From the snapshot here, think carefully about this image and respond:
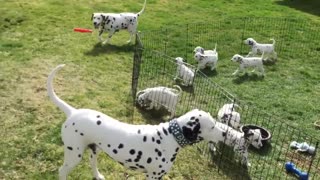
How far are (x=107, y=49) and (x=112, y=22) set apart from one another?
75cm

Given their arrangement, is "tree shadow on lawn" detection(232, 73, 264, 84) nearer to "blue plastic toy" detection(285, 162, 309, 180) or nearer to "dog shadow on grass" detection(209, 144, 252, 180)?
"dog shadow on grass" detection(209, 144, 252, 180)

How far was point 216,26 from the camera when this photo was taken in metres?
14.5

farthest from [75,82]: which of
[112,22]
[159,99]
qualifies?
[112,22]

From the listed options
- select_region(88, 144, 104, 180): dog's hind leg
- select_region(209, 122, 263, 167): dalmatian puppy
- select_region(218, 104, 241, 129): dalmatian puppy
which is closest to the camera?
select_region(88, 144, 104, 180): dog's hind leg

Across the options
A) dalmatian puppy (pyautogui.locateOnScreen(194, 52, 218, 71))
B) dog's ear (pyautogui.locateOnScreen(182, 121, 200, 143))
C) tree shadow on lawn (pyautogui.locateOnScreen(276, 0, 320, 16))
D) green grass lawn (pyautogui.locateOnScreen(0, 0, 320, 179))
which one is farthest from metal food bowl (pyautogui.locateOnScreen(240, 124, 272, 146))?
tree shadow on lawn (pyautogui.locateOnScreen(276, 0, 320, 16))

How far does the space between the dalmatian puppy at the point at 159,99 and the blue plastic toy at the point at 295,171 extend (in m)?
2.27

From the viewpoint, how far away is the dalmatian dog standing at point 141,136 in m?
5.30

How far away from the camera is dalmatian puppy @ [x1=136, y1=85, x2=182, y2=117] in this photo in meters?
8.18

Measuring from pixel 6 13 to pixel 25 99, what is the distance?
6.05 meters

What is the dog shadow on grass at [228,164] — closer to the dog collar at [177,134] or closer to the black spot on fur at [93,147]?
the dog collar at [177,134]

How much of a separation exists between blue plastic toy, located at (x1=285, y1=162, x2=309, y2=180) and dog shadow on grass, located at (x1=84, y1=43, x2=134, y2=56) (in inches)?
233

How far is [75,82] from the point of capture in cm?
950

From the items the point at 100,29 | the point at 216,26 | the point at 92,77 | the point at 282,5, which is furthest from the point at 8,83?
the point at 282,5

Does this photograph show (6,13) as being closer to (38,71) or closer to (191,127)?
(38,71)
